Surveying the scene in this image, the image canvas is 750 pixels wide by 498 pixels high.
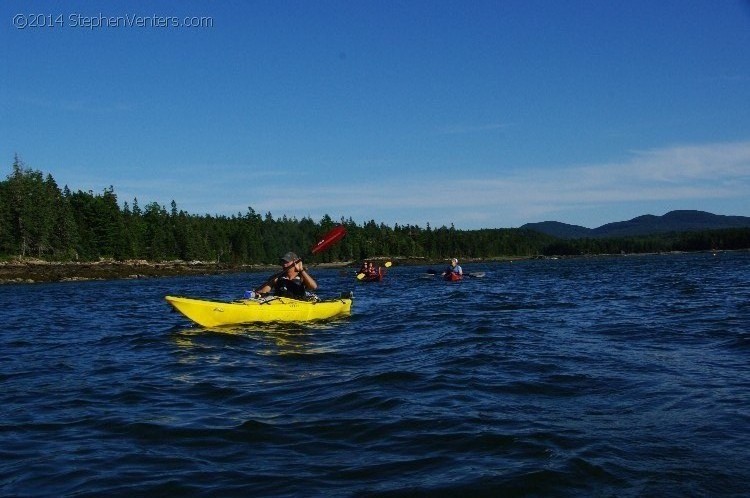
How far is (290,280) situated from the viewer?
1588cm

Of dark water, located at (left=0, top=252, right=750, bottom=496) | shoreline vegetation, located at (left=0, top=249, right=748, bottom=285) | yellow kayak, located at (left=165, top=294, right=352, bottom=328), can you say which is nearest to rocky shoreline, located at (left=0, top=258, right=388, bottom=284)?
shoreline vegetation, located at (left=0, top=249, right=748, bottom=285)

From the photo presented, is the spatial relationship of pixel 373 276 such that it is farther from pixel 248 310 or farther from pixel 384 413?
pixel 384 413

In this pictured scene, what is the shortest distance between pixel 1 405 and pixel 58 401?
1.94 feet

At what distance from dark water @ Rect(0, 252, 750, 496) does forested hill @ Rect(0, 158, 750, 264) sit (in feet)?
59.2

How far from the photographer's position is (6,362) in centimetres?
1077

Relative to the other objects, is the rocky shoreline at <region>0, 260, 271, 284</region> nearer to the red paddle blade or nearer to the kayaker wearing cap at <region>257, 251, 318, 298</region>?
the red paddle blade

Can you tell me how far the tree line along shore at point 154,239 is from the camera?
76.8 m

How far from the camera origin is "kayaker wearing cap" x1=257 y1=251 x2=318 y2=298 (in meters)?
15.6

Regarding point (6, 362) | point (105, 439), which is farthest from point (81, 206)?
point (105, 439)

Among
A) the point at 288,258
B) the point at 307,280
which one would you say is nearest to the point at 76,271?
the point at 288,258

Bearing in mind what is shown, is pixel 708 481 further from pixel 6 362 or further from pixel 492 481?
pixel 6 362

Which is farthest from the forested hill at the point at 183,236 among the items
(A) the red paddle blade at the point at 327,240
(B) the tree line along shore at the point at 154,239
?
(A) the red paddle blade at the point at 327,240

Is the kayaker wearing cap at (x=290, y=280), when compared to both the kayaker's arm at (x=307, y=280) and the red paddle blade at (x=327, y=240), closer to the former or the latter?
the kayaker's arm at (x=307, y=280)

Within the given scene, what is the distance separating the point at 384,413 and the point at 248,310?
8267 millimetres
